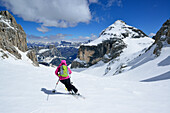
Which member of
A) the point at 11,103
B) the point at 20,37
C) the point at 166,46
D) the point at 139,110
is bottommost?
the point at 139,110

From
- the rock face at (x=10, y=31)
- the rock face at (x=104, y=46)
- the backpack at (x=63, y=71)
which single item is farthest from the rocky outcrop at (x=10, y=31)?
the backpack at (x=63, y=71)

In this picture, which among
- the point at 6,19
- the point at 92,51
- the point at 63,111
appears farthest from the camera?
the point at 92,51

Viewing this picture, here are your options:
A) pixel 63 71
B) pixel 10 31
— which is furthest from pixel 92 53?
pixel 63 71

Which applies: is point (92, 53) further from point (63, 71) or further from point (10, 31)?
point (63, 71)

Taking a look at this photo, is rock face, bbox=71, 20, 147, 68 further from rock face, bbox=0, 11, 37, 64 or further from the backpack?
the backpack

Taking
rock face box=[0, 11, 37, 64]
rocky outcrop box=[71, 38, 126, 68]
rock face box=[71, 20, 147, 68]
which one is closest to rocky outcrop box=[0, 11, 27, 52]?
rock face box=[0, 11, 37, 64]

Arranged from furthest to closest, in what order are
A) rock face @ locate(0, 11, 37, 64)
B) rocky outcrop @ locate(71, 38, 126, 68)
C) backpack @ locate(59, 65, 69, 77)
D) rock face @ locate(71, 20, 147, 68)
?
1. rocky outcrop @ locate(71, 38, 126, 68)
2. rock face @ locate(71, 20, 147, 68)
3. rock face @ locate(0, 11, 37, 64)
4. backpack @ locate(59, 65, 69, 77)

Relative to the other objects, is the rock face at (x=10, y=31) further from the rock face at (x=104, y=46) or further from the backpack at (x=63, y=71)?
the backpack at (x=63, y=71)

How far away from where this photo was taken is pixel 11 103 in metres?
4.08

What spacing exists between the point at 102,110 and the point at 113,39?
3343 inches

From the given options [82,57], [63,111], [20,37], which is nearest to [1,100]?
[63,111]

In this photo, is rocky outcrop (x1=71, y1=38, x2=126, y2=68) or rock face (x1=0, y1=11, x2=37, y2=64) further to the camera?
rocky outcrop (x1=71, y1=38, x2=126, y2=68)

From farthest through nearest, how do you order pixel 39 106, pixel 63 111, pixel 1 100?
pixel 1 100 → pixel 39 106 → pixel 63 111

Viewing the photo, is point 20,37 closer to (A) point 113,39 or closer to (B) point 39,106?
(A) point 113,39
